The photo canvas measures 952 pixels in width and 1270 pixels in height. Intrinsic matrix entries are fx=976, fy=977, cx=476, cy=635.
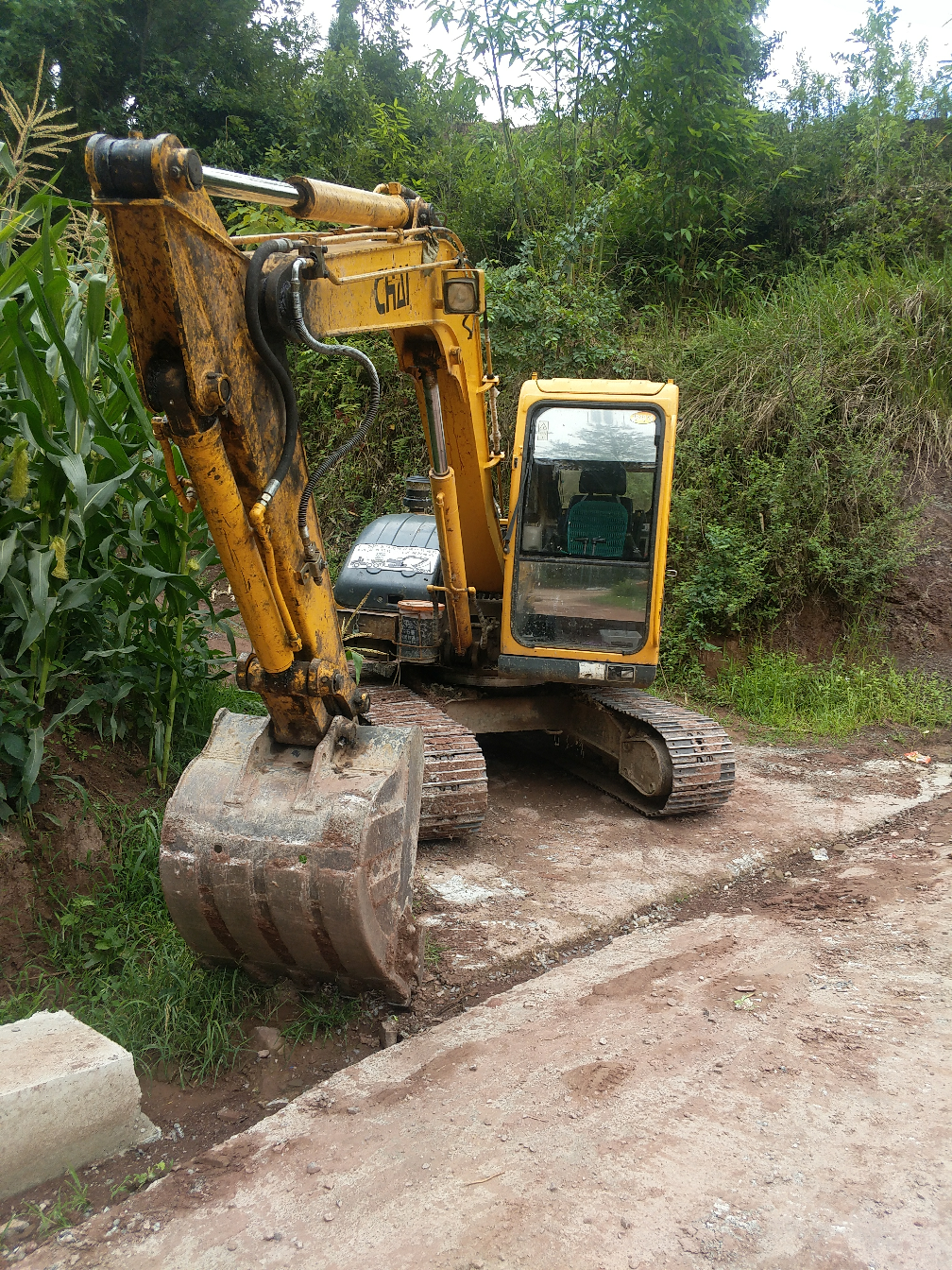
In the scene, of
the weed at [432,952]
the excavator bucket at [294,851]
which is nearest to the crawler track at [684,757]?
the weed at [432,952]

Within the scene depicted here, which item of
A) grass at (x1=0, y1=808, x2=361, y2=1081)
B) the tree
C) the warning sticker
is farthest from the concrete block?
the tree

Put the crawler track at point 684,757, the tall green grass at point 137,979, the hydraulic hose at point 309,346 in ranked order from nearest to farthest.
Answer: the hydraulic hose at point 309,346, the tall green grass at point 137,979, the crawler track at point 684,757

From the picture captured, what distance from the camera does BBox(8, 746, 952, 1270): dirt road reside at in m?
2.30

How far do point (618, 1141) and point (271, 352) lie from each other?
92.0 inches

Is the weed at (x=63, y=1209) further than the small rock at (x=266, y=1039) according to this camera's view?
No

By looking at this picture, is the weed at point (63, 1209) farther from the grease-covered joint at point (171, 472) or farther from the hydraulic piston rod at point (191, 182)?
the hydraulic piston rod at point (191, 182)

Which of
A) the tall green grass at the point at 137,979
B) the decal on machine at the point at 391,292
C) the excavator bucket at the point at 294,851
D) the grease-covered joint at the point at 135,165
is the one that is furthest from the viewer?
the decal on machine at the point at 391,292

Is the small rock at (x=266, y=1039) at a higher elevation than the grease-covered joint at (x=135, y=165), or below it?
below

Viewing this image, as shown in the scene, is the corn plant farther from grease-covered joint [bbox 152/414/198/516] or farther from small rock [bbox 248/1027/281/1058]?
small rock [bbox 248/1027/281/1058]

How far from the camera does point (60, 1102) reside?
247cm

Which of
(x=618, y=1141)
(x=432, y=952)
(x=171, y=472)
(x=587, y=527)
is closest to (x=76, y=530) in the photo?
(x=171, y=472)

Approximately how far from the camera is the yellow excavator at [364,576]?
240cm

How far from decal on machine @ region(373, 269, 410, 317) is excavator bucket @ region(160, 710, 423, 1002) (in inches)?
61.0

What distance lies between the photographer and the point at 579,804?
5.58 meters
